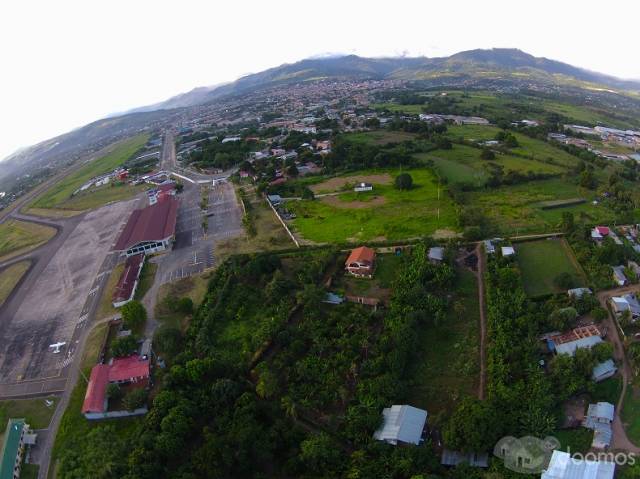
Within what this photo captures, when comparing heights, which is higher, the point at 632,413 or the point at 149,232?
the point at 149,232

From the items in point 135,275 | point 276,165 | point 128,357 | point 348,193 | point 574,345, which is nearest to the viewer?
point 574,345

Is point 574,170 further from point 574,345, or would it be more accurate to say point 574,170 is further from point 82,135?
point 82,135

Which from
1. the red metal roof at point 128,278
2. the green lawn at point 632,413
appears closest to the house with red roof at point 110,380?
the red metal roof at point 128,278

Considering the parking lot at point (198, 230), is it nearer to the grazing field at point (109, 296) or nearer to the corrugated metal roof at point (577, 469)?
the grazing field at point (109, 296)

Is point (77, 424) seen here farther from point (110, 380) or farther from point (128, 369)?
point (128, 369)

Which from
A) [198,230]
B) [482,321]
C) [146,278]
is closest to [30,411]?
[146,278]

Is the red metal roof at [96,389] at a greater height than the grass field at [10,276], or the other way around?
the grass field at [10,276]

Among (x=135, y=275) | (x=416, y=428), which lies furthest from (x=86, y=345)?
(x=416, y=428)
